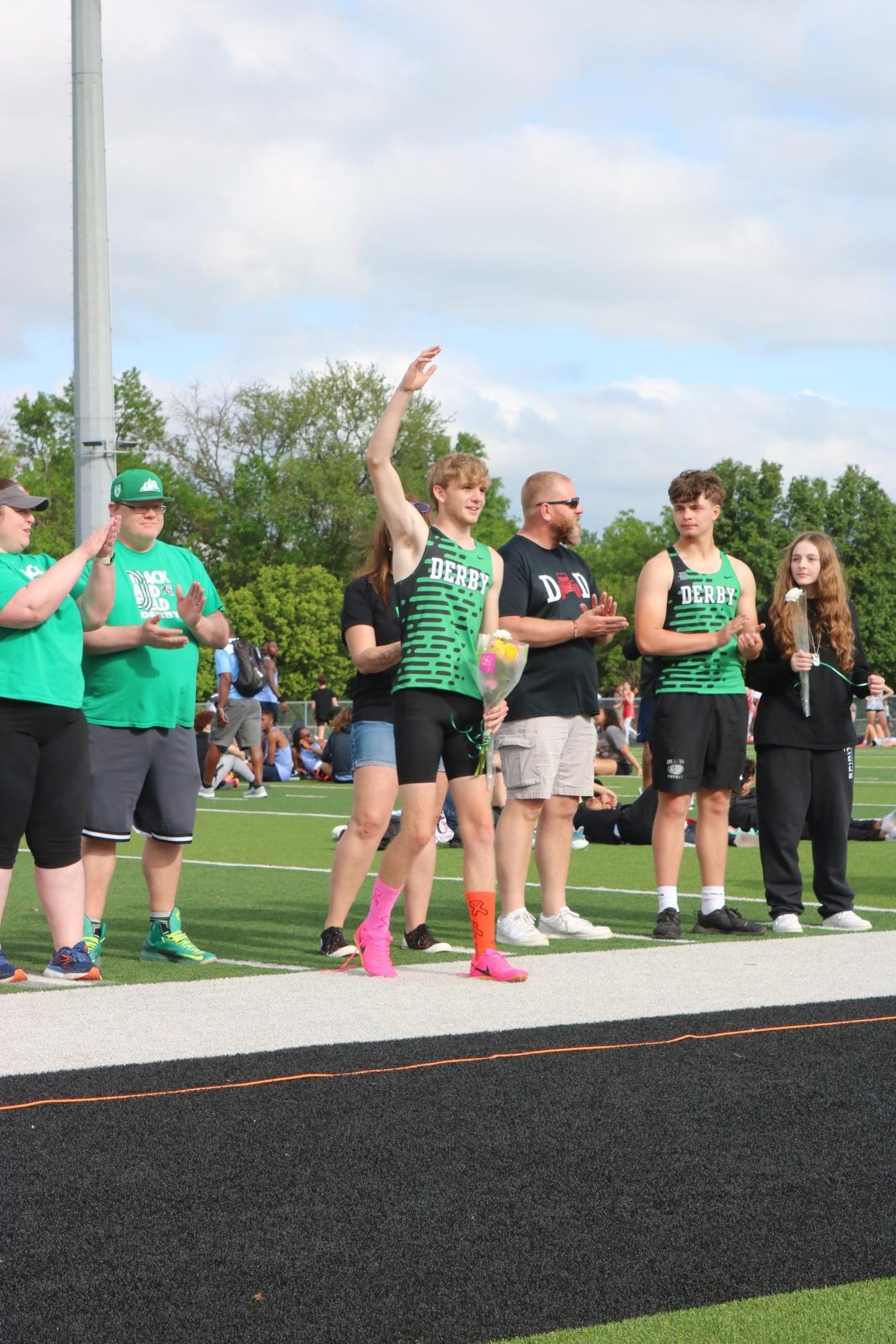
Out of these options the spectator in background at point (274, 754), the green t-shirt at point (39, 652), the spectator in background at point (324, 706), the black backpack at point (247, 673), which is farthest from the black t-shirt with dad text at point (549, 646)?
the spectator in background at point (324, 706)

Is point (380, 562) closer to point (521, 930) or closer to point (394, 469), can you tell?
point (394, 469)

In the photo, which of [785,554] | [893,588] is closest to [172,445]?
[893,588]

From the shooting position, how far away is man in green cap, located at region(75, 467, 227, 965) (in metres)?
6.54

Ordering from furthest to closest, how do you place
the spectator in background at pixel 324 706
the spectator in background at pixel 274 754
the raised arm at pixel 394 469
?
the spectator in background at pixel 324 706, the spectator in background at pixel 274 754, the raised arm at pixel 394 469

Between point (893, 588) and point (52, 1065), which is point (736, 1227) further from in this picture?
point (893, 588)

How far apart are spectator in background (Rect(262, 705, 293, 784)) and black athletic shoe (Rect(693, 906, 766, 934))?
17.8 m

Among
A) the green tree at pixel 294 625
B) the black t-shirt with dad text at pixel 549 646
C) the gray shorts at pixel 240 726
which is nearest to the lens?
the black t-shirt with dad text at pixel 549 646

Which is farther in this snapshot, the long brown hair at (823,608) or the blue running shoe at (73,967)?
the long brown hair at (823,608)

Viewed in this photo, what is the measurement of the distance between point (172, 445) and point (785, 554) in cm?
6406

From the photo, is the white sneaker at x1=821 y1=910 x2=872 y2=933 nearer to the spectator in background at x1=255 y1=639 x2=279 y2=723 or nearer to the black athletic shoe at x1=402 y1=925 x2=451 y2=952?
the black athletic shoe at x1=402 y1=925 x2=451 y2=952

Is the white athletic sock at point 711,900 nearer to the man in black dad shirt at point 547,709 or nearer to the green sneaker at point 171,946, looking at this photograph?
the man in black dad shirt at point 547,709

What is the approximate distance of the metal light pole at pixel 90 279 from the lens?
13.9 m

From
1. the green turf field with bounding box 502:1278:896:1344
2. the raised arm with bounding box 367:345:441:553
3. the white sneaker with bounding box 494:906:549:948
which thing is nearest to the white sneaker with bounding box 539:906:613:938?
the white sneaker with bounding box 494:906:549:948

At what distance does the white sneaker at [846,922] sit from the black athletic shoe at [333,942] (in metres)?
2.57
